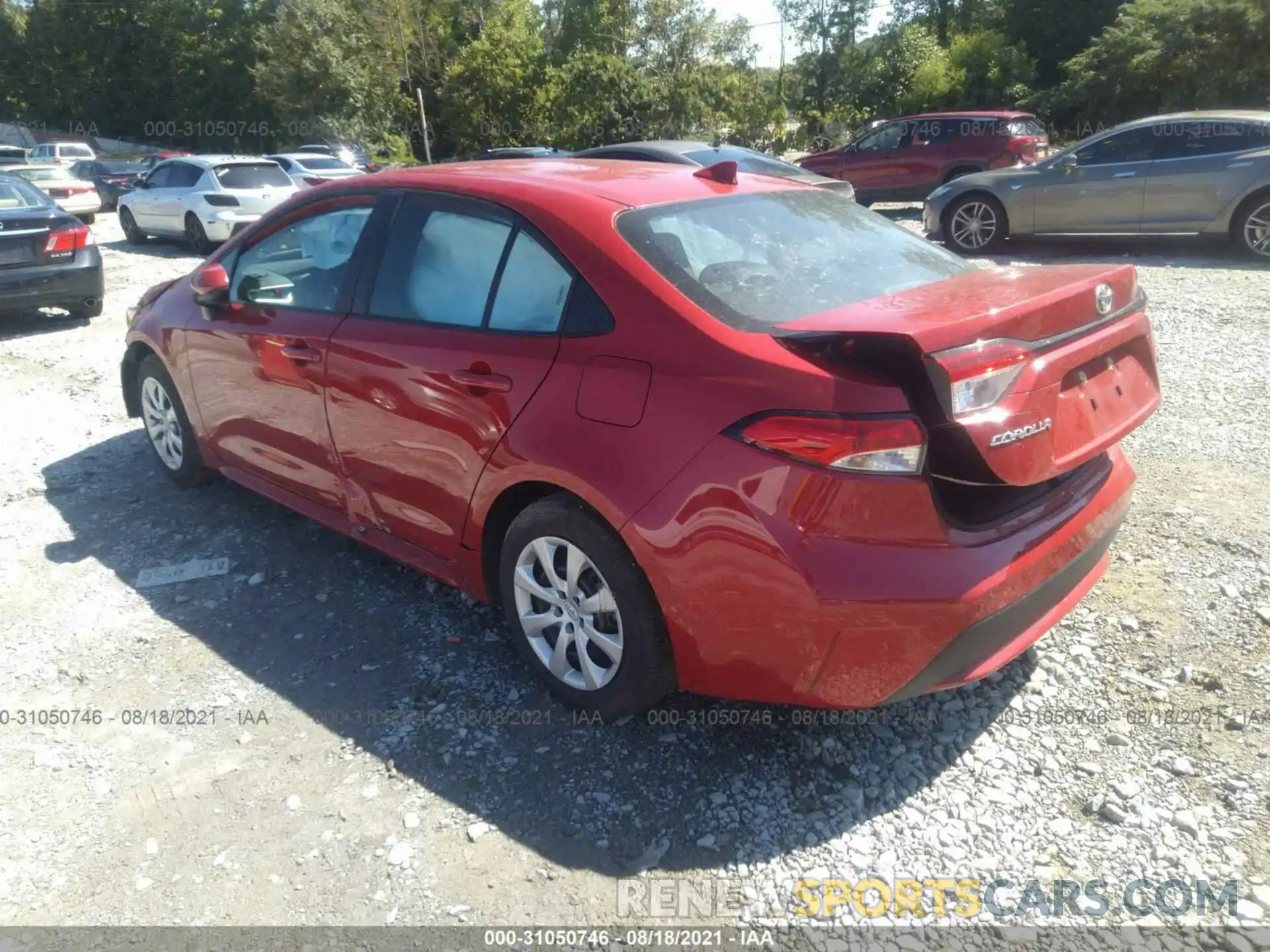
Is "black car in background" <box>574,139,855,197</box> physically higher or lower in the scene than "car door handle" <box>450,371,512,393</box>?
higher

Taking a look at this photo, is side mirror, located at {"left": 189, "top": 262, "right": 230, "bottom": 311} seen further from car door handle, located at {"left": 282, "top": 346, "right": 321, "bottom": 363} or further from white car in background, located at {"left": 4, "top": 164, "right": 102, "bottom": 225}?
white car in background, located at {"left": 4, "top": 164, "right": 102, "bottom": 225}

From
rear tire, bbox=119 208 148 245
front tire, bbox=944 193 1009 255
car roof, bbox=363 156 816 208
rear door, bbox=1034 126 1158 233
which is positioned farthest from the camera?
rear tire, bbox=119 208 148 245

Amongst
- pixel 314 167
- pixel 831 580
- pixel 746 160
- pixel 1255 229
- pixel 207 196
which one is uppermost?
pixel 314 167

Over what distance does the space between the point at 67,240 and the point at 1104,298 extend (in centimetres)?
950

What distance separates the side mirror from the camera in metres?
4.41

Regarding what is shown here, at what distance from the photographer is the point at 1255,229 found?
9.48m

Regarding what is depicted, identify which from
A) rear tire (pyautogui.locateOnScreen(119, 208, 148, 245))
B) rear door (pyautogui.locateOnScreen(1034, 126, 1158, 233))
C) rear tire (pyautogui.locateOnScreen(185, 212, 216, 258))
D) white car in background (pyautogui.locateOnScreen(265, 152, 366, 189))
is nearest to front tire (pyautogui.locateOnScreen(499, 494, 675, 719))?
rear door (pyautogui.locateOnScreen(1034, 126, 1158, 233))

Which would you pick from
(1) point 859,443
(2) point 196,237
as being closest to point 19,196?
(2) point 196,237

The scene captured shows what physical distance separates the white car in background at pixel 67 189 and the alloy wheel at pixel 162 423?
55.4ft

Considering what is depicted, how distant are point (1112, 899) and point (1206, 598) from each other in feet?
5.53

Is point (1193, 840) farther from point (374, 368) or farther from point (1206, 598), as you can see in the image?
point (374, 368)

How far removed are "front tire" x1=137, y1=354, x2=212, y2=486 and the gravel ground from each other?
27.7 inches

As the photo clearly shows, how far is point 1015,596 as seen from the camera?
2598 mm

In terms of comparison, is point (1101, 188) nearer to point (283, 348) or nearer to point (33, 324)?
point (283, 348)
